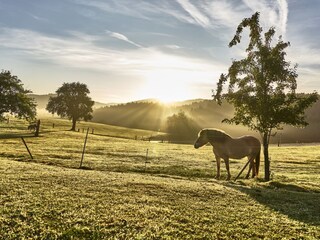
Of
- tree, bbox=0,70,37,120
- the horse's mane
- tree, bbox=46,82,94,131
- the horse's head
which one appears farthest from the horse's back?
tree, bbox=46,82,94,131

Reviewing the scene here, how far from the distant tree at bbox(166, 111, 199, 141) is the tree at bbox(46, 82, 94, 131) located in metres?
46.1

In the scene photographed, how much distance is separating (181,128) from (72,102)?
57689 millimetres

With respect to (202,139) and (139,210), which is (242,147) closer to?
(202,139)

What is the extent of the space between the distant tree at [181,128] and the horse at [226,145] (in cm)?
11573

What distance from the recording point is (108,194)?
20.3 m

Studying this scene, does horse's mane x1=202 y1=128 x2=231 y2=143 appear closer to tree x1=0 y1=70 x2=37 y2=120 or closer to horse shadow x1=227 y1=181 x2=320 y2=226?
horse shadow x1=227 y1=181 x2=320 y2=226

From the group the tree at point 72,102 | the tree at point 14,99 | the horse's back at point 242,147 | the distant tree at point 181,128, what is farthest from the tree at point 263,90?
the distant tree at point 181,128

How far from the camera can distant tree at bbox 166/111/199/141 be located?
506ft

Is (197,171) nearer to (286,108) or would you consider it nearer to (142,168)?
(142,168)

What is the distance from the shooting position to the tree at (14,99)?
62.3 meters

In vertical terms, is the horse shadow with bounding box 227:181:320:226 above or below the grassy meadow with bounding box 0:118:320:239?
above

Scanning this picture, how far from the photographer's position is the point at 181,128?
158m

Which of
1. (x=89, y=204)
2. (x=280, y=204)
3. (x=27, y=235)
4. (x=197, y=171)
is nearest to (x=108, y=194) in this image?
(x=89, y=204)

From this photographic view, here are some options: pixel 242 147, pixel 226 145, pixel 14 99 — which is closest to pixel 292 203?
pixel 226 145
